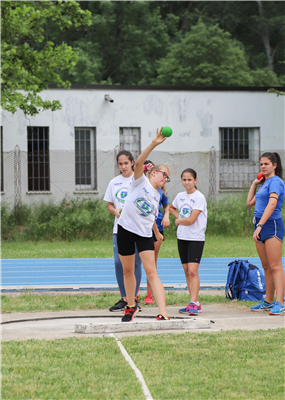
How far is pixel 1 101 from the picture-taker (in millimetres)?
15406

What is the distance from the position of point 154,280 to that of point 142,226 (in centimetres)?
59

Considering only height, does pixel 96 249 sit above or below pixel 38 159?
below

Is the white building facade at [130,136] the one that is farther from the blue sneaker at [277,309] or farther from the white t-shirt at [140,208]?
the white t-shirt at [140,208]

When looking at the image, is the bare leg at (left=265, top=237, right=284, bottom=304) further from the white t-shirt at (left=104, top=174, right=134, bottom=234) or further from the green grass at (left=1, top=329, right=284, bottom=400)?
the white t-shirt at (left=104, top=174, right=134, bottom=234)

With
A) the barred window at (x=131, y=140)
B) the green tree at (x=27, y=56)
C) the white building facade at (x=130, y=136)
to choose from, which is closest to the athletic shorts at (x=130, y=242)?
the green tree at (x=27, y=56)

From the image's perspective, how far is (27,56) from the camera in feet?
55.9

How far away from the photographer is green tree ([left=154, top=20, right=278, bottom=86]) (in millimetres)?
34656

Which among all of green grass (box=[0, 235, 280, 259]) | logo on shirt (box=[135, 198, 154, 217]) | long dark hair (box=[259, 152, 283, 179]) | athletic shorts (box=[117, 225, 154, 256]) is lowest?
green grass (box=[0, 235, 280, 259])

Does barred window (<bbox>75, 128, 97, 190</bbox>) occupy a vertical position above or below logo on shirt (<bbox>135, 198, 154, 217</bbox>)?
above

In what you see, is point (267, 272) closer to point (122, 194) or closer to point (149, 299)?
point (149, 299)

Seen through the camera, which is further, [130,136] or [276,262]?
[130,136]

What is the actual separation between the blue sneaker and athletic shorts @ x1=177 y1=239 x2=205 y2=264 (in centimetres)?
109

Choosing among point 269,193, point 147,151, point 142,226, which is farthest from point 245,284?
point 147,151

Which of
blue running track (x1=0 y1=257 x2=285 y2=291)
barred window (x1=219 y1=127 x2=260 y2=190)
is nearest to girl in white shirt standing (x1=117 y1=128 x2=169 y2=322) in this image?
blue running track (x1=0 y1=257 x2=285 y2=291)
